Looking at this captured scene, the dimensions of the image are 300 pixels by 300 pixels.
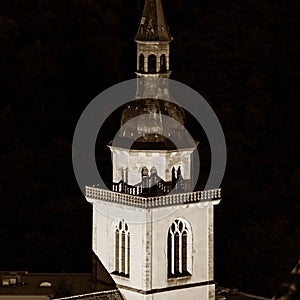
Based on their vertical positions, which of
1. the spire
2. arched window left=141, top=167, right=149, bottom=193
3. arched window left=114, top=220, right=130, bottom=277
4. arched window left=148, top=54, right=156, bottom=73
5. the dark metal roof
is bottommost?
arched window left=114, top=220, right=130, bottom=277

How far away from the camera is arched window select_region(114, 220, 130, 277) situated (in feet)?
97.0

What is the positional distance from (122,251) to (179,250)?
1121 mm

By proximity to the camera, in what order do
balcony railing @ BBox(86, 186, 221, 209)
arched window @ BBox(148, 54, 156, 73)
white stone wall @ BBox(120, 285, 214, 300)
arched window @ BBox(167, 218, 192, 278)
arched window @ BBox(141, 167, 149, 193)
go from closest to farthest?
1. balcony railing @ BBox(86, 186, 221, 209)
2. arched window @ BBox(141, 167, 149, 193)
3. arched window @ BBox(148, 54, 156, 73)
4. white stone wall @ BBox(120, 285, 214, 300)
5. arched window @ BBox(167, 218, 192, 278)

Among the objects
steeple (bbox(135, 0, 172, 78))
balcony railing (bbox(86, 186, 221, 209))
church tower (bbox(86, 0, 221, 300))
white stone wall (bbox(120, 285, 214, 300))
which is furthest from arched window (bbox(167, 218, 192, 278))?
steeple (bbox(135, 0, 172, 78))

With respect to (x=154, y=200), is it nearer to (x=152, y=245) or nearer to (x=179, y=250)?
(x=152, y=245)

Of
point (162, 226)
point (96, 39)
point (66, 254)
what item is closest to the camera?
point (162, 226)

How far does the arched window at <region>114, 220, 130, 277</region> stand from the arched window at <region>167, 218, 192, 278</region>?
0.82m

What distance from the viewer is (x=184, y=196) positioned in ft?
95.1

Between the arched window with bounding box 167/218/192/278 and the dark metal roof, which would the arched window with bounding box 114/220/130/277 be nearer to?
the arched window with bounding box 167/218/192/278

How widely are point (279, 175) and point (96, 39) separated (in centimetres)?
1158

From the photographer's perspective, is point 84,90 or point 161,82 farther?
point 84,90

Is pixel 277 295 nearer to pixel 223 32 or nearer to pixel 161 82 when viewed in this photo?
pixel 161 82

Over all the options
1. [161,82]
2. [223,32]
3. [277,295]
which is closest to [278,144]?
[223,32]

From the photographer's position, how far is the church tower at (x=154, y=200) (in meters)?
28.9
